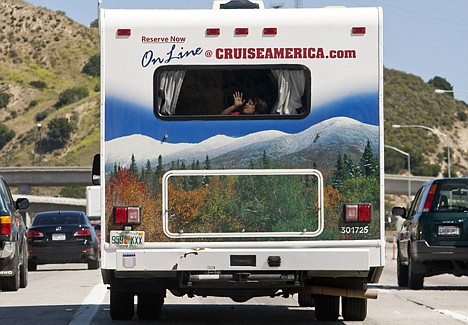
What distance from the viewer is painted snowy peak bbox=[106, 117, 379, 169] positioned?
13.3 metres

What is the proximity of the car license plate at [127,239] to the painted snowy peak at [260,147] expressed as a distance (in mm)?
705

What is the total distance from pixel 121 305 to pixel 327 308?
246 centimetres

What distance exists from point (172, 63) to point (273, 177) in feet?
5.17

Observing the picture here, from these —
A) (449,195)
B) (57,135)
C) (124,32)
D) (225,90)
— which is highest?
(57,135)

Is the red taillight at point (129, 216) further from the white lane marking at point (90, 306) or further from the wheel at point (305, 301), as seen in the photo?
the wheel at point (305, 301)

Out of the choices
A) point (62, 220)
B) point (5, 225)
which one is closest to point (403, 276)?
point (5, 225)

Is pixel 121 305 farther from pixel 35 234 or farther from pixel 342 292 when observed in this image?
pixel 35 234

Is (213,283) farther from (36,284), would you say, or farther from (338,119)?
(36,284)

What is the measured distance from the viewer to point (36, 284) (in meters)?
24.4

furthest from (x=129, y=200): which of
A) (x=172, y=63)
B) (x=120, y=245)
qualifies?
(x=172, y=63)

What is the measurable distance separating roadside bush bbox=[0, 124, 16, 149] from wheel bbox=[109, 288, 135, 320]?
14046cm

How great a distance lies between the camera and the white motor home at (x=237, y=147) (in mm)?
13258

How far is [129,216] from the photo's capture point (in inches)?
519

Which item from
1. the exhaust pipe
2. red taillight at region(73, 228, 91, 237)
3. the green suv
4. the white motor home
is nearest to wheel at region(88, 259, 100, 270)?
red taillight at region(73, 228, 91, 237)
